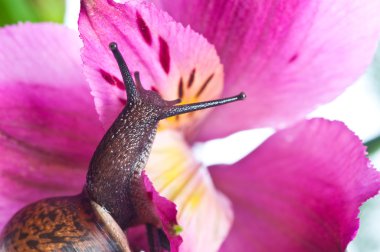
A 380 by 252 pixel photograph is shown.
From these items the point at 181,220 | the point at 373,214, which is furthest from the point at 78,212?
the point at 373,214

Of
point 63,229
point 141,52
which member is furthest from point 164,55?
point 63,229

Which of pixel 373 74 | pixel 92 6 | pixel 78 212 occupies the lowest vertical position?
pixel 78 212

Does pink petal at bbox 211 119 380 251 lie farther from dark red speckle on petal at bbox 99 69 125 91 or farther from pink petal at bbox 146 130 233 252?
dark red speckle on petal at bbox 99 69 125 91

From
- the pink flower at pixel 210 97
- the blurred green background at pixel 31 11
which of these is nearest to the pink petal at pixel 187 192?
the pink flower at pixel 210 97

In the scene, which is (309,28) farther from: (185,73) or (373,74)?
(373,74)

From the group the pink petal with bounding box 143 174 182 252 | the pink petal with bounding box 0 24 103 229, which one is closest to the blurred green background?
the pink petal with bounding box 0 24 103 229

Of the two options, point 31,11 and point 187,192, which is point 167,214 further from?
point 31,11

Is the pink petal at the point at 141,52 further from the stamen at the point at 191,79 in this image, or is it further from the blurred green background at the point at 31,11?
the blurred green background at the point at 31,11
